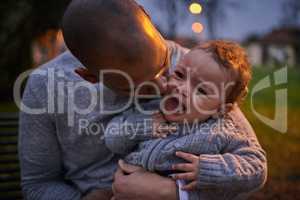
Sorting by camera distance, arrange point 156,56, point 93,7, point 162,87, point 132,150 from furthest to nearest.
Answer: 1. point 132,150
2. point 162,87
3. point 156,56
4. point 93,7

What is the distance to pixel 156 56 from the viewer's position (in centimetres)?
144

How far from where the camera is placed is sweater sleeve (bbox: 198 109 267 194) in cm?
162

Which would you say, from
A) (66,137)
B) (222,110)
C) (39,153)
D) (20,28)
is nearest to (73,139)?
(66,137)

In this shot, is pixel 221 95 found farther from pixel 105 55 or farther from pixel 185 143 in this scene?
pixel 105 55

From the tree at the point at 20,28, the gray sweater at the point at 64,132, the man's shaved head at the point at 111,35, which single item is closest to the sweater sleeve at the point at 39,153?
the gray sweater at the point at 64,132

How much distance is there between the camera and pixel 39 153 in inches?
79.2

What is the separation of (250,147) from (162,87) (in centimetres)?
41

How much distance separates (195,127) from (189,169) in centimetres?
18

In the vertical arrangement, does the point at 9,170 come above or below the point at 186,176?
below

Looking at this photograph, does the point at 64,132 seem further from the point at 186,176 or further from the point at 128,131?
the point at 186,176

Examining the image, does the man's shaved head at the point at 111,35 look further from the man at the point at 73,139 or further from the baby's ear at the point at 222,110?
the baby's ear at the point at 222,110

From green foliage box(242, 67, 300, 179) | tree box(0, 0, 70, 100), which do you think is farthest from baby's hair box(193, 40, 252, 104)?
tree box(0, 0, 70, 100)

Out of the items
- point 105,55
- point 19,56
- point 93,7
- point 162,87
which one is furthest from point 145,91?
point 19,56

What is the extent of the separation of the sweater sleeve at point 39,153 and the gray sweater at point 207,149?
0.34 m
